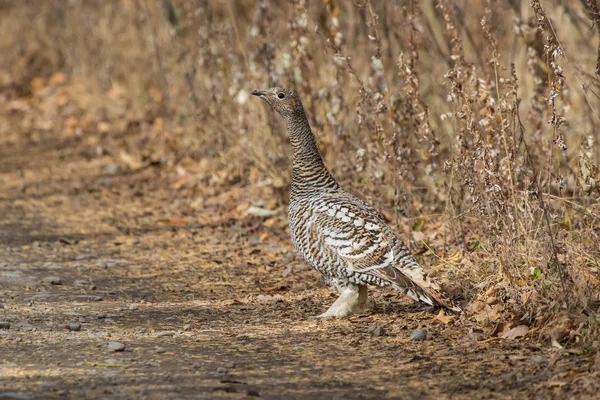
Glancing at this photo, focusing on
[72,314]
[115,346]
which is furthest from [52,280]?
[115,346]

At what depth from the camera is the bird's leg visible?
624 cm

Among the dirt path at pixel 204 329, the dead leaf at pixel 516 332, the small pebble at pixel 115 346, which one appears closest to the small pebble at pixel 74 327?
the dirt path at pixel 204 329

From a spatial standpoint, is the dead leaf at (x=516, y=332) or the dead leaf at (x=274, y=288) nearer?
the dead leaf at (x=516, y=332)

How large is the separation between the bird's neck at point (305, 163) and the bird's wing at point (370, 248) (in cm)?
34

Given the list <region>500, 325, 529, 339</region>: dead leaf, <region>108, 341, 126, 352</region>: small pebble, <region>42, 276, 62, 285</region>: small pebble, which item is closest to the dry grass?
<region>500, 325, 529, 339</region>: dead leaf

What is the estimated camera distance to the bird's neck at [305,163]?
6660 mm

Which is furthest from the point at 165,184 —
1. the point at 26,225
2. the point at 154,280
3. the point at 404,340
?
the point at 404,340

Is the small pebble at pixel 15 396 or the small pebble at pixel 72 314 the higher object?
the small pebble at pixel 72 314

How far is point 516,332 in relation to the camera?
18.0 feet

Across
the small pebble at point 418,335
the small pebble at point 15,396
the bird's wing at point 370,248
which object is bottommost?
the small pebble at point 15,396

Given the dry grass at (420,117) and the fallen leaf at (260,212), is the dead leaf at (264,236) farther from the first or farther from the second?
the dry grass at (420,117)

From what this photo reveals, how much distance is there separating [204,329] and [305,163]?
59.4 inches

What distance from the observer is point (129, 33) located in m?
14.2

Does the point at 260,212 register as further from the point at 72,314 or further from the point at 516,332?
the point at 516,332
